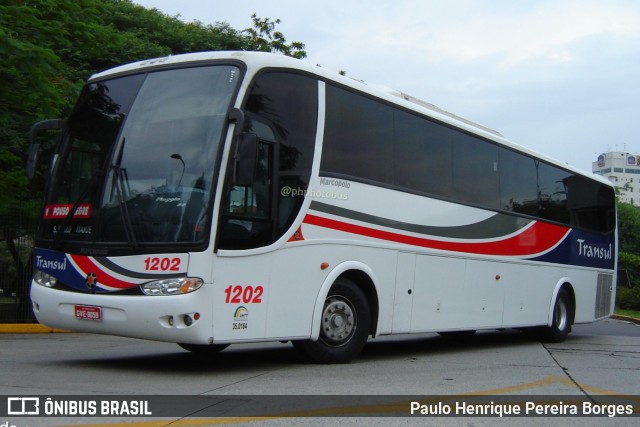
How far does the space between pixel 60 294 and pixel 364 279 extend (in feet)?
12.4

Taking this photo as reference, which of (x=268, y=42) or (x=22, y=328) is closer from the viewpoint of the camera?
(x=22, y=328)

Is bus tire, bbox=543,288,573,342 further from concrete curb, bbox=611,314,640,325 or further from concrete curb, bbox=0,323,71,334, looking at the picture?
concrete curb, bbox=611,314,640,325

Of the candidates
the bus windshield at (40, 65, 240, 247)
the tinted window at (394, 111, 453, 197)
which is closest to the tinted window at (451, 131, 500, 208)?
the tinted window at (394, 111, 453, 197)

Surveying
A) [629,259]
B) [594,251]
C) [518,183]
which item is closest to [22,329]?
[518,183]

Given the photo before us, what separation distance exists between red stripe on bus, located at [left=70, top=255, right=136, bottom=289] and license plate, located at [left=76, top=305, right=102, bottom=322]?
0.29m

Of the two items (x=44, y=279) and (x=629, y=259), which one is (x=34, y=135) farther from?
(x=629, y=259)

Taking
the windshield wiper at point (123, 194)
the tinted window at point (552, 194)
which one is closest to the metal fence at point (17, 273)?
the windshield wiper at point (123, 194)

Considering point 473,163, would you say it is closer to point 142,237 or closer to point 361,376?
point 361,376

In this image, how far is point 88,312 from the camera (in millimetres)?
8336

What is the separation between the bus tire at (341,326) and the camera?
9453 mm

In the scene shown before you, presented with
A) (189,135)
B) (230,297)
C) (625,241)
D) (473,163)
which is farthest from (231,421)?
(625,241)

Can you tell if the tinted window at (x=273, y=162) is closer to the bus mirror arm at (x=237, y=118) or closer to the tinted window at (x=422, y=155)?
the bus mirror arm at (x=237, y=118)

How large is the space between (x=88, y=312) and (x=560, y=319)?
10.6 m

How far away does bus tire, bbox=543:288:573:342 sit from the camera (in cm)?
1567
